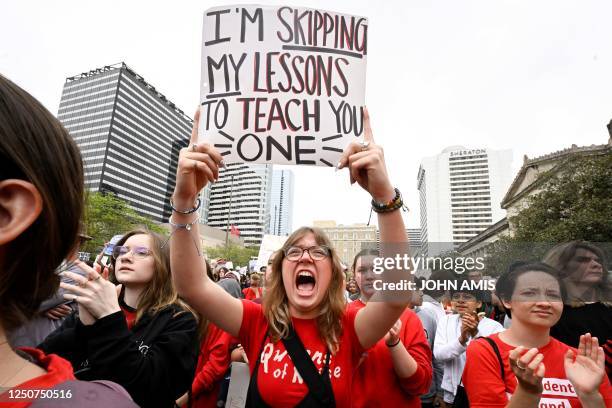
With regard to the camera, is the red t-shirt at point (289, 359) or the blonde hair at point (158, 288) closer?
the red t-shirt at point (289, 359)

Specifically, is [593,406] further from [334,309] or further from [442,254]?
[334,309]

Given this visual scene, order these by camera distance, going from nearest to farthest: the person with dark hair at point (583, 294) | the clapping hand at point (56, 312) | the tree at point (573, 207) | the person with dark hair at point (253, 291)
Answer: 1. the person with dark hair at point (583, 294)
2. the clapping hand at point (56, 312)
3. the person with dark hair at point (253, 291)
4. the tree at point (573, 207)

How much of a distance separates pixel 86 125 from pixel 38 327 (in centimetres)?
10992

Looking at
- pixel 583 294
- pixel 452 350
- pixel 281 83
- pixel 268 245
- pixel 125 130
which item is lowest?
pixel 452 350

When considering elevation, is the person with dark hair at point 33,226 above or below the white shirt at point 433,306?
above

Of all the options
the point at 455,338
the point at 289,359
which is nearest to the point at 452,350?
the point at 455,338

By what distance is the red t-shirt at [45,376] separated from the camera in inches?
28.1

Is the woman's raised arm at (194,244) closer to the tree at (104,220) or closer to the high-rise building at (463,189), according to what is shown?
the tree at (104,220)

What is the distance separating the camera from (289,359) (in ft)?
6.39

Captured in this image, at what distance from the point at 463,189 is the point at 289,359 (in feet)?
448

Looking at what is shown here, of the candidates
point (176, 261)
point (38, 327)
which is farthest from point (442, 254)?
point (38, 327)

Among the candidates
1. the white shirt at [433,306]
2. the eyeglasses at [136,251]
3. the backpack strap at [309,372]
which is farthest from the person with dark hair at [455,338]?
the eyeglasses at [136,251]

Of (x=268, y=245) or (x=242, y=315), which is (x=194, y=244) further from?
(x=268, y=245)

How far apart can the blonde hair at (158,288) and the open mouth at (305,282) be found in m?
0.78
